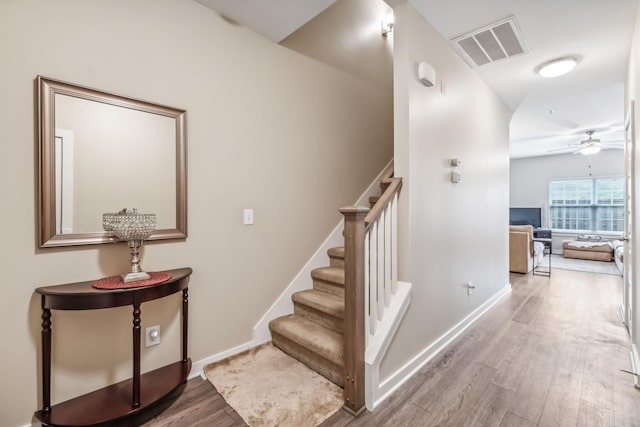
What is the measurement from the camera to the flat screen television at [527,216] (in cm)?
816

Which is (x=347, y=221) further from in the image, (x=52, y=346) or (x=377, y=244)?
(x=52, y=346)

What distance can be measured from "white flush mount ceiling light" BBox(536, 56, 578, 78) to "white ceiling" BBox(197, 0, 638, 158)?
0.22 feet

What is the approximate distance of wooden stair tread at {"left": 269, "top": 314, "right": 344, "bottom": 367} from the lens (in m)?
1.92

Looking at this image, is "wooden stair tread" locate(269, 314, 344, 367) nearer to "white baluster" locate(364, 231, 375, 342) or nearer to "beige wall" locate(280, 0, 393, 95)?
"white baluster" locate(364, 231, 375, 342)

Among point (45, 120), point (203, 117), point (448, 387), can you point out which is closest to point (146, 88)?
point (203, 117)

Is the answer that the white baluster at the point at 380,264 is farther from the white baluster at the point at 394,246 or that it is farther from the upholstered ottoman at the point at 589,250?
the upholstered ottoman at the point at 589,250

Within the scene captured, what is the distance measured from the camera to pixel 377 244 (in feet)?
6.44

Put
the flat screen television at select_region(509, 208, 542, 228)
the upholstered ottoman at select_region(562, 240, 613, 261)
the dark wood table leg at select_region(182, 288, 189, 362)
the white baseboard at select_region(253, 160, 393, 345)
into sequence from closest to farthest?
the dark wood table leg at select_region(182, 288, 189, 362) < the white baseboard at select_region(253, 160, 393, 345) < the upholstered ottoman at select_region(562, 240, 613, 261) < the flat screen television at select_region(509, 208, 542, 228)

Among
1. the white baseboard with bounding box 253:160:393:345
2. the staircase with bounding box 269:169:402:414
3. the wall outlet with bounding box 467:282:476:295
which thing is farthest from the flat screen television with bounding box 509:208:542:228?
the staircase with bounding box 269:169:402:414

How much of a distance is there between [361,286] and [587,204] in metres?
9.19

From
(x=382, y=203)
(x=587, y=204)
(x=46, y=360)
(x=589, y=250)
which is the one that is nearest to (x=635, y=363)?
(x=382, y=203)

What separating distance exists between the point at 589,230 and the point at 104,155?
10.4 metres

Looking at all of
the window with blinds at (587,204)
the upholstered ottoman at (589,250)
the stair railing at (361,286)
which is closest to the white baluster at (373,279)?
the stair railing at (361,286)

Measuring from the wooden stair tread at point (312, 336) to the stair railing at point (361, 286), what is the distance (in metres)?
0.18
